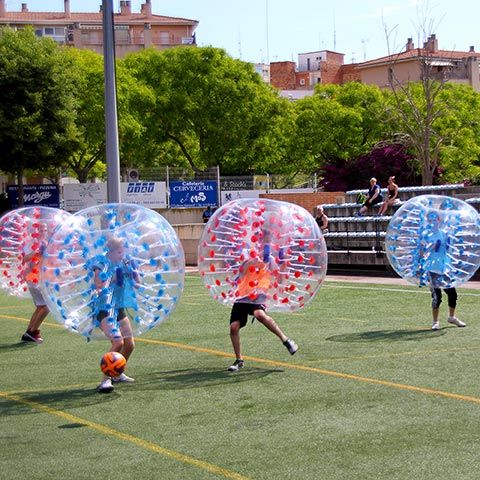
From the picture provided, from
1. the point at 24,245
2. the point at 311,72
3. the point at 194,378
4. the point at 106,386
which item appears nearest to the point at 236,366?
the point at 194,378

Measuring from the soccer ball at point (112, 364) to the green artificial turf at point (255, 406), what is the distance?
0.81 feet

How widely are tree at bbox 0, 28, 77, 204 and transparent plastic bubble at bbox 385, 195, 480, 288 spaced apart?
116 feet

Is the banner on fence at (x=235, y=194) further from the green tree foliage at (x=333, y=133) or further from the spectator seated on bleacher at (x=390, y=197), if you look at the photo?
the green tree foliage at (x=333, y=133)

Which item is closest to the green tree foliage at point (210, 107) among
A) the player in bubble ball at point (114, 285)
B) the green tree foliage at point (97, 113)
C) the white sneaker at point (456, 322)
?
the green tree foliage at point (97, 113)

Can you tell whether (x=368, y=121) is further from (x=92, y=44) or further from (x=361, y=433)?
(x=361, y=433)

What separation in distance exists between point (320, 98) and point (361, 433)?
67.5m

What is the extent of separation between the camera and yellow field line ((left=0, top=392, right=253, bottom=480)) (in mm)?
7387

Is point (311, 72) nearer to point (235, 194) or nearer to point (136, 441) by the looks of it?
point (235, 194)

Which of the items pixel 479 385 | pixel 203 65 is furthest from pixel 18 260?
pixel 203 65

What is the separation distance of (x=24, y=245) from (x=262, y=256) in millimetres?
4805

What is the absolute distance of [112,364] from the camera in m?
10.4

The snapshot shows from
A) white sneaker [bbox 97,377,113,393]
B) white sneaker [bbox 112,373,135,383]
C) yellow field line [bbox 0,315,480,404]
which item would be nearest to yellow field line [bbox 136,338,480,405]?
yellow field line [bbox 0,315,480,404]

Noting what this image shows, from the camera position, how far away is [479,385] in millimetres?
10180

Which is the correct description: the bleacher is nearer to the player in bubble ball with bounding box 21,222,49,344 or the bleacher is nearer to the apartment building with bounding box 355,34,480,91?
the player in bubble ball with bounding box 21,222,49,344
